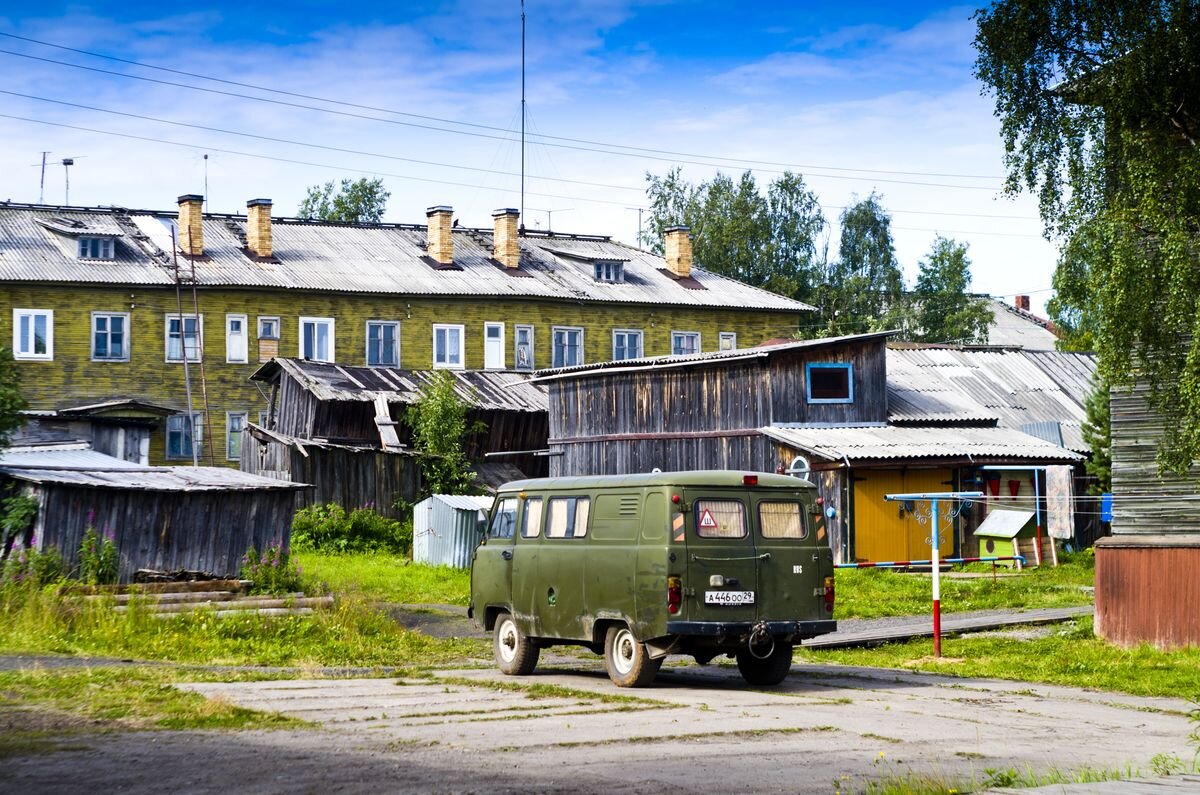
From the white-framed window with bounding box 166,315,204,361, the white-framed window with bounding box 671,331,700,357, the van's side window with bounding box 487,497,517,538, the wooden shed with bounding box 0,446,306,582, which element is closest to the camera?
the van's side window with bounding box 487,497,517,538

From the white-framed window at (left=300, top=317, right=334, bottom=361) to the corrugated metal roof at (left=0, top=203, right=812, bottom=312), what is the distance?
1345mm

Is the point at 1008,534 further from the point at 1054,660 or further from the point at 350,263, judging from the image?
the point at 350,263

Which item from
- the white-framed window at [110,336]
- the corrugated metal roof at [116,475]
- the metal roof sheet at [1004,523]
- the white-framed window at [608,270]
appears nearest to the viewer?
the corrugated metal roof at [116,475]

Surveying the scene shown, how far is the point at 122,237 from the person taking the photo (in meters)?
52.4

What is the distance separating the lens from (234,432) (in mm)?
51625

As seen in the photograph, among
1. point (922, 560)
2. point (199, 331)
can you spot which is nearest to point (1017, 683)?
point (922, 560)

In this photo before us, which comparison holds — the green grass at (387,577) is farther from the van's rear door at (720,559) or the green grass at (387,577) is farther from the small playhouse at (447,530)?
the van's rear door at (720,559)

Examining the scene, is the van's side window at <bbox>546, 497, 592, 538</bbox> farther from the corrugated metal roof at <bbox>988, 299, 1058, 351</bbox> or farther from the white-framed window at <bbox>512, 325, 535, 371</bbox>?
the corrugated metal roof at <bbox>988, 299, 1058, 351</bbox>

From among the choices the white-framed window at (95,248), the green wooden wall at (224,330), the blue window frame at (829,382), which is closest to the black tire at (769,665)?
the blue window frame at (829,382)

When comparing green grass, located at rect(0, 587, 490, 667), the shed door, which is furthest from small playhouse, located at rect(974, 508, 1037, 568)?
green grass, located at rect(0, 587, 490, 667)

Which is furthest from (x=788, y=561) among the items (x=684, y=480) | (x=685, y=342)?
(x=685, y=342)

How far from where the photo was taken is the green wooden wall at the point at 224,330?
162 ft

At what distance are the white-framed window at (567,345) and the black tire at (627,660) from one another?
4076cm

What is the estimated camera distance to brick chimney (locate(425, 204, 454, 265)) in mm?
57250
